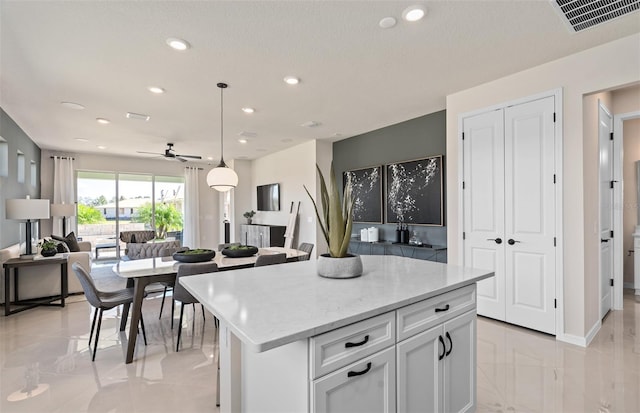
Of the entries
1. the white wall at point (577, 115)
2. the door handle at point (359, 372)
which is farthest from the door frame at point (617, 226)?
the door handle at point (359, 372)

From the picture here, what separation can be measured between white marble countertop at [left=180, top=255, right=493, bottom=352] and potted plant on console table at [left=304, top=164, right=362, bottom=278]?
56 millimetres

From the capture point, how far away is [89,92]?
368cm

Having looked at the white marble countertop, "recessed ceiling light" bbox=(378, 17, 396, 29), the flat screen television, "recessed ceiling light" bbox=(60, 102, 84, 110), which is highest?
"recessed ceiling light" bbox=(378, 17, 396, 29)

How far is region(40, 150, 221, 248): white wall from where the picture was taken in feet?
23.9

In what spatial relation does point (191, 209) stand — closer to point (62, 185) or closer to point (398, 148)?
point (62, 185)

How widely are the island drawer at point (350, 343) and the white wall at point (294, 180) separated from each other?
16.5ft

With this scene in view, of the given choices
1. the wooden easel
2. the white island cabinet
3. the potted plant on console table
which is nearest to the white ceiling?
the potted plant on console table

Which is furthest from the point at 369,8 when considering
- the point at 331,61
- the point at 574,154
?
the point at 574,154

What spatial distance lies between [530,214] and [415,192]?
6.01ft

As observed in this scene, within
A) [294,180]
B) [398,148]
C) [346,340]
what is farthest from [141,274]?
[294,180]

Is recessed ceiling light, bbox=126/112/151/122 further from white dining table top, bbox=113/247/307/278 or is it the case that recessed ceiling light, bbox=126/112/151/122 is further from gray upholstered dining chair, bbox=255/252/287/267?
gray upholstered dining chair, bbox=255/252/287/267

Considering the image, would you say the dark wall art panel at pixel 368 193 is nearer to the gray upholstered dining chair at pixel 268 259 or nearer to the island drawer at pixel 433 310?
the gray upholstered dining chair at pixel 268 259

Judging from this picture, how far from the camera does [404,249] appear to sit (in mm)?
4973

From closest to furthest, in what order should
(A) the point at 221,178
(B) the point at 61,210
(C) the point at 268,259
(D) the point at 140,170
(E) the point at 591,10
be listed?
(E) the point at 591,10, (C) the point at 268,259, (A) the point at 221,178, (B) the point at 61,210, (D) the point at 140,170
